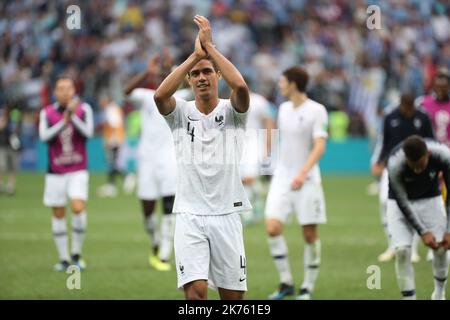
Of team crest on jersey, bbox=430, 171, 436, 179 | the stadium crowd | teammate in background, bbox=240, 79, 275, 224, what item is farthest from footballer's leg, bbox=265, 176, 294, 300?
the stadium crowd

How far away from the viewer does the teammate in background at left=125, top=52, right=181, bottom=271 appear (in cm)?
1408

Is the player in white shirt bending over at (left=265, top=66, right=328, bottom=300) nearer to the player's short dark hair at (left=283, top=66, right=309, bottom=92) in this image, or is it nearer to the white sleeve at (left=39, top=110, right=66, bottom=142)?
the player's short dark hair at (left=283, top=66, right=309, bottom=92)

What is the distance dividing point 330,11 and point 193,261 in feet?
→ 91.4

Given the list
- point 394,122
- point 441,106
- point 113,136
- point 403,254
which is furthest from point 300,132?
point 113,136

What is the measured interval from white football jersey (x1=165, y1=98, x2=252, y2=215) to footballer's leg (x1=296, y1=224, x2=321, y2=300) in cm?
365

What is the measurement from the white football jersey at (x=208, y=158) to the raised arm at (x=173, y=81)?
13cm

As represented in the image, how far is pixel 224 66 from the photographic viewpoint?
7.65 metres

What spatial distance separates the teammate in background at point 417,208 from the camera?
9.77 m

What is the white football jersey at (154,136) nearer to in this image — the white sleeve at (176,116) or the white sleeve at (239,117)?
the white sleeve at (176,116)

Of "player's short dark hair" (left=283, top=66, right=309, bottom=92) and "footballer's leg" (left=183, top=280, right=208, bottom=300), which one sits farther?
"player's short dark hair" (left=283, top=66, right=309, bottom=92)

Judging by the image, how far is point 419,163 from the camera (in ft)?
31.4

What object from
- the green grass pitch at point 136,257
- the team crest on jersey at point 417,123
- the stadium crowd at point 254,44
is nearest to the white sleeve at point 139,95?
the green grass pitch at point 136,257
